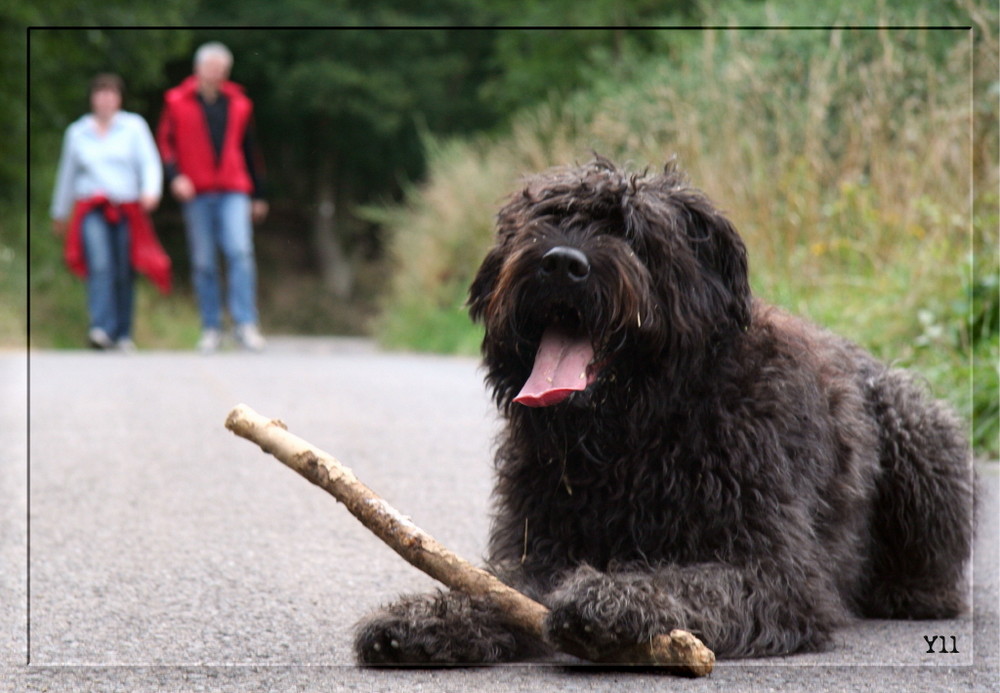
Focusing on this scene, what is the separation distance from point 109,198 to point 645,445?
1.64 metres

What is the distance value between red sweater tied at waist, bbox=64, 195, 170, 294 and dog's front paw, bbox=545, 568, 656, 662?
1.50 meters

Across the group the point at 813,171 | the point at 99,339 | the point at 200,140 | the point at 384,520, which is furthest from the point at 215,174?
the point at 813,171

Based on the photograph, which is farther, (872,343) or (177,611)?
(872,343)

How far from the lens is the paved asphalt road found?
10.8 feet

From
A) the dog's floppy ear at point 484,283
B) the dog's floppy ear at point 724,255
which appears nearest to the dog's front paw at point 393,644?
the dog's floppy ear at point 484,283

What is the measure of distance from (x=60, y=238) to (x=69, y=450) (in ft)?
7.95

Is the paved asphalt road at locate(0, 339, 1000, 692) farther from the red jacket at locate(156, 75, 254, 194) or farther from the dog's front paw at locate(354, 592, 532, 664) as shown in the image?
the red jacket at locate(156, 75, 254, 194)

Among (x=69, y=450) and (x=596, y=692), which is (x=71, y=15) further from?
(x=596, y=692)

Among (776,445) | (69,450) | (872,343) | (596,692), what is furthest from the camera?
(872,343)

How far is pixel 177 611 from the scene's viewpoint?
400 centimetres

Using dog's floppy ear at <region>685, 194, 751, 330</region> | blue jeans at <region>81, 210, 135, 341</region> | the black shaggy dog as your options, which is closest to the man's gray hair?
blue jeans at <region>81, 210, 135, 341</region>

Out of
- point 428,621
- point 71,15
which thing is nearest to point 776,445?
point 428,621

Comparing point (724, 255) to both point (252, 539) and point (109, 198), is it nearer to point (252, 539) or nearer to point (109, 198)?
point (109, 198)

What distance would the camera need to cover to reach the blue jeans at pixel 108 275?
391 cm
